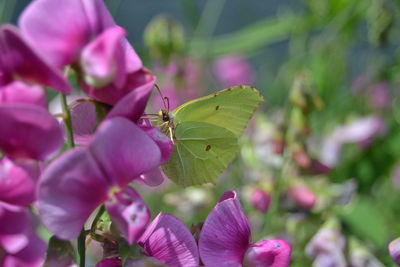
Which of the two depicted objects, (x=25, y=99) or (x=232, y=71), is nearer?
(x=25, y=99)

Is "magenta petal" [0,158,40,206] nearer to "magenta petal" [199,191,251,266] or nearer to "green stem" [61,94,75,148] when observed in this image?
"green stem" [61,94,75,148]

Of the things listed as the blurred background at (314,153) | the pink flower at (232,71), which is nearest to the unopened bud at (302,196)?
the blurred background at (314,153)

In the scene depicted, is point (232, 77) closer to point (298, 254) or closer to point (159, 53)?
point (159, 53)

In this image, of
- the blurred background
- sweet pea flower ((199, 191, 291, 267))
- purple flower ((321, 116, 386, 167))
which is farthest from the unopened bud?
sweet pea flower ((199, 191, 291, 267))

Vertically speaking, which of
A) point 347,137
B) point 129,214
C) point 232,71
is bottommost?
point 232,71

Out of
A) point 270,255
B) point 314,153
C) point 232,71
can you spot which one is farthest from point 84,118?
point 232,71

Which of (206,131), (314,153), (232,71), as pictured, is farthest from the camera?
(232,71)

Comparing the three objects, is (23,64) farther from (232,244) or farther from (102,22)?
(232,244)
